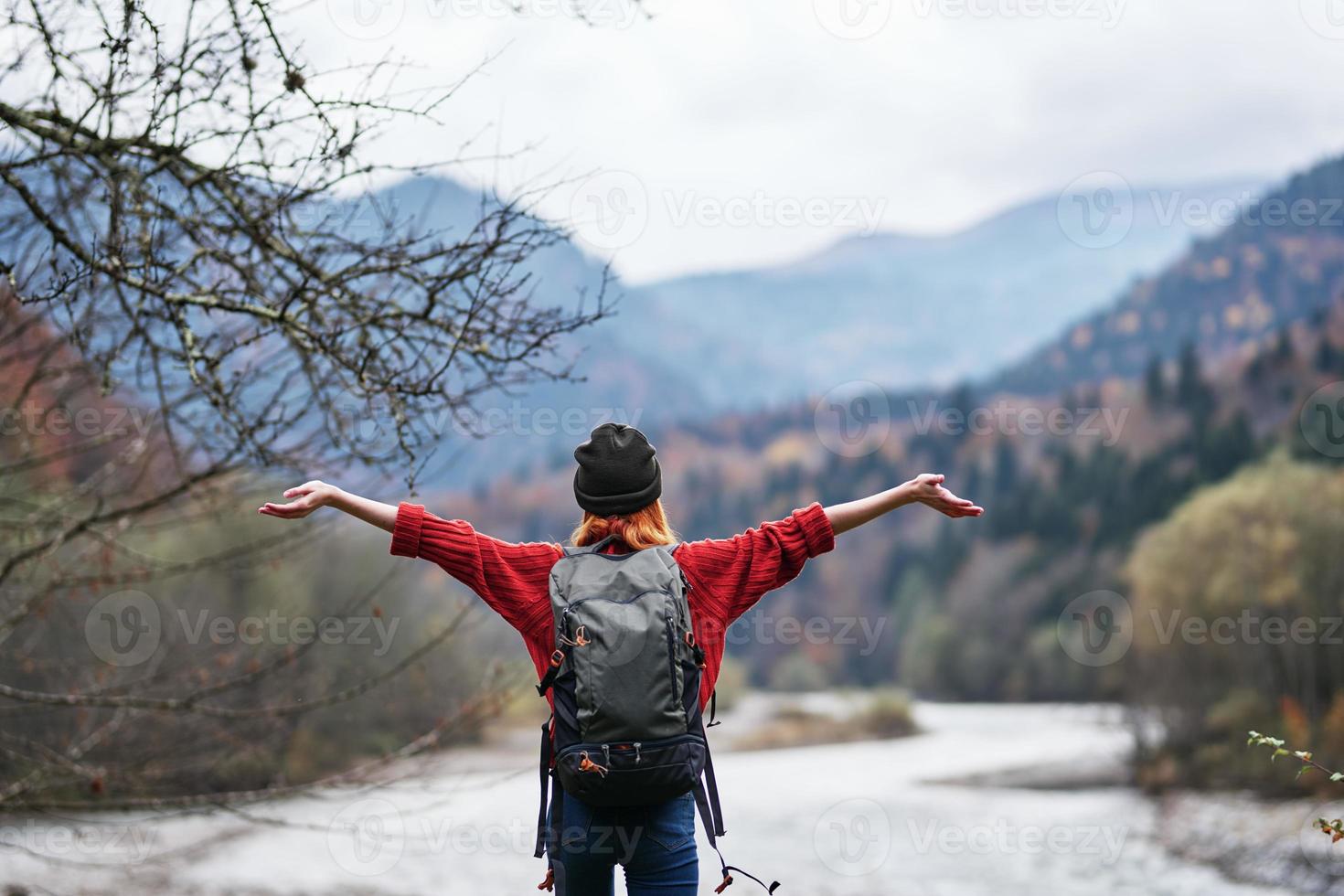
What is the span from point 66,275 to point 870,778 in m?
28.5

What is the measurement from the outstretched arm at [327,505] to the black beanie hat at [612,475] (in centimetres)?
44

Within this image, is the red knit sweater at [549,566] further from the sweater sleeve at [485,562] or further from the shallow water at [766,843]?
the shallow water at [766,843]

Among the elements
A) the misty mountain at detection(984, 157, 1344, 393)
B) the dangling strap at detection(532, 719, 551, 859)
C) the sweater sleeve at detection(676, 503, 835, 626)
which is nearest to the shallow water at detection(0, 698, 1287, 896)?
the dangling strap at detection(532, 719, 551, 859)

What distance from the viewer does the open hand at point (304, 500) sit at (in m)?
2.89

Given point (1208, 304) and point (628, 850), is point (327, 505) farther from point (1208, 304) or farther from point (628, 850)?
point (1208, 304)

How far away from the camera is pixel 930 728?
41.5 m

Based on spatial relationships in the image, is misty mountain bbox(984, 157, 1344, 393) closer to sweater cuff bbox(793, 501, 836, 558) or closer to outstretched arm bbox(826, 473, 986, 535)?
outstretched arm bbox(826, 473, 986, 535)

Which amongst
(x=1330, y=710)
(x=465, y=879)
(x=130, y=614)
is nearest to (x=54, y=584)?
(x=465, y=879)

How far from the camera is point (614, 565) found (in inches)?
116

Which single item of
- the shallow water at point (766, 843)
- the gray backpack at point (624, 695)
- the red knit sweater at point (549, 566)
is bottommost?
the shallow water at point (766, 843)

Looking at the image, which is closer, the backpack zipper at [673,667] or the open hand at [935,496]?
the backpack zipper at [673,667]

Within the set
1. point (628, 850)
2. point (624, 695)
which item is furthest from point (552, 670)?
point (628, 850)

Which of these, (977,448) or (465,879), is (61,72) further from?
(977,448)

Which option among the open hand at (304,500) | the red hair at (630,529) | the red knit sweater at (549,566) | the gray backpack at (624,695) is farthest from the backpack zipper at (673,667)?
the open hand at (304,500)
